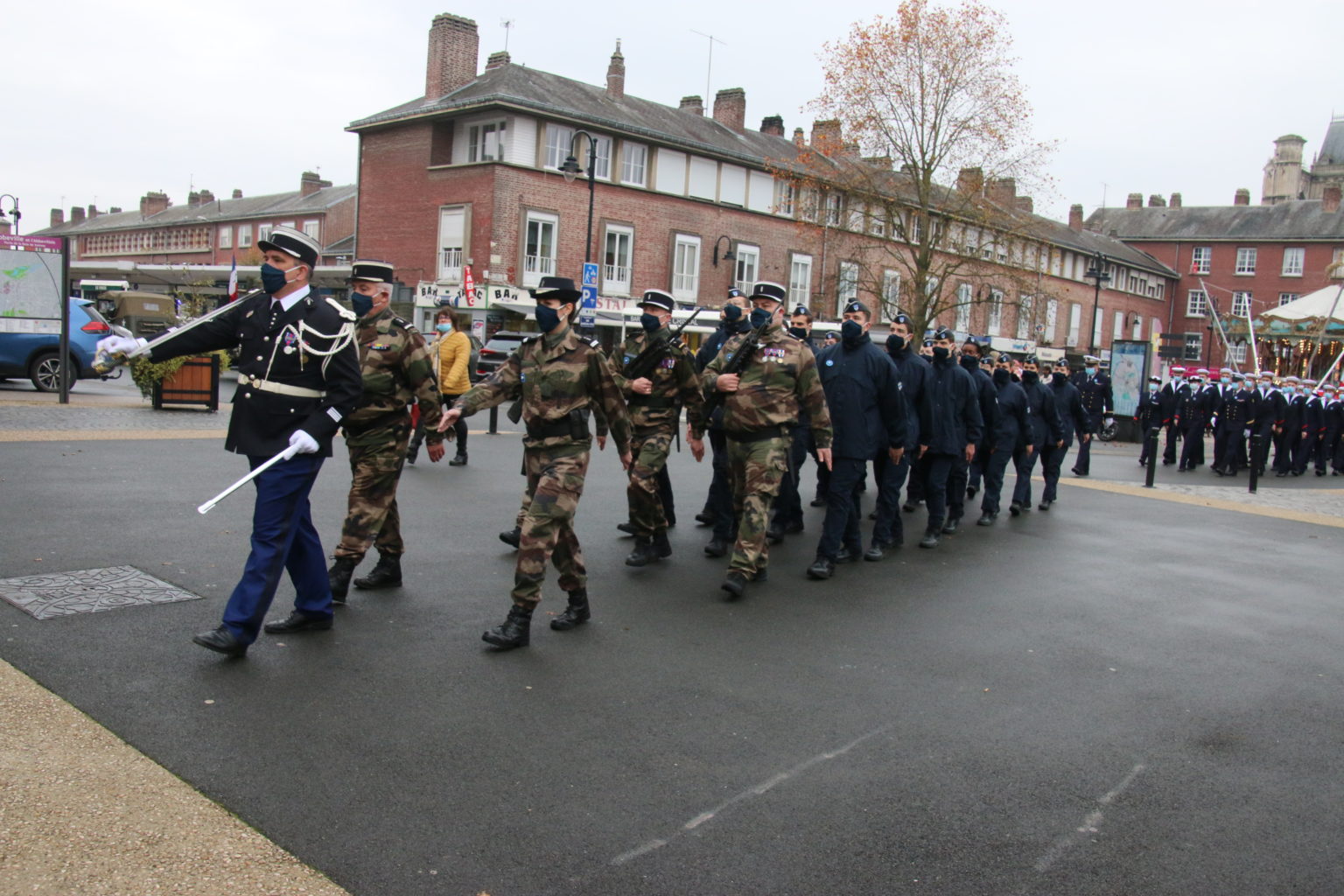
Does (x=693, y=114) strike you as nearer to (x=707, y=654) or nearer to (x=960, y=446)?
(x=960, y=446)

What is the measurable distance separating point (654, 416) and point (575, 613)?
2350 millimetres

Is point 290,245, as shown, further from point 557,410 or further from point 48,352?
point 48,352

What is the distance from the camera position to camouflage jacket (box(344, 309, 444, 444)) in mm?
6336

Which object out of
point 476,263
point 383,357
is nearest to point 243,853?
point 383,357

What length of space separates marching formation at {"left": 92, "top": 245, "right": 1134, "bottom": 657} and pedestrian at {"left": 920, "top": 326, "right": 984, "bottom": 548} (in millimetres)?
20

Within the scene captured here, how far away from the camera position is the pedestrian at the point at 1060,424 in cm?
1277

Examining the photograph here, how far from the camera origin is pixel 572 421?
232 inches

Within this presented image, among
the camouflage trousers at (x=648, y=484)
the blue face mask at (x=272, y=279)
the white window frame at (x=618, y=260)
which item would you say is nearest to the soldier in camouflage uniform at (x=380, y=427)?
the blue face mask at (x=272, y=279)

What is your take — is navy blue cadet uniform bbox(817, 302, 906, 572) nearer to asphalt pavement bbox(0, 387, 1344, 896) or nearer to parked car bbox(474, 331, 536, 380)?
asphalt pavement bbox(0, 387, 1344, 896)

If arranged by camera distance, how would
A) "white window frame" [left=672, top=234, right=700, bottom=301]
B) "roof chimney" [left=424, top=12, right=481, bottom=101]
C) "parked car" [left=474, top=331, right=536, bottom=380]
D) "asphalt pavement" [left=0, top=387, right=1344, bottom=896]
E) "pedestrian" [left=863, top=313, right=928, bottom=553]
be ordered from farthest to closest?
"white window frame" [left=672, top=234, right=700, bottom=301] < "roof chimney" [left=424, top=12, right=481, bottom=101] < "parked car" [left=474, top=331, right=536, bottom=380] < "pedestrian" [left=863, top=313, right=928, bottom=553] < "asphalt pavement" [left=0, top=387, right=1344, bottom=896]

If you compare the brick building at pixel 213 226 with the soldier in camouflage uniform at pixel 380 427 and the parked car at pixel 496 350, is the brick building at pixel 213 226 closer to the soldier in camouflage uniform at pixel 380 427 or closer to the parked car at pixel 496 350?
the parked car at pixel 496 350

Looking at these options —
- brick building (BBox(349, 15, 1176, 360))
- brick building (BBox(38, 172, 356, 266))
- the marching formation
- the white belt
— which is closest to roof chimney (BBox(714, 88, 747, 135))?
brick building (BBox(349, 15, 1176, 360))

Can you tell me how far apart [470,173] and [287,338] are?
113 feet

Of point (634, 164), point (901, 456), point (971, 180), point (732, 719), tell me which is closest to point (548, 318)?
point (732, 719)
